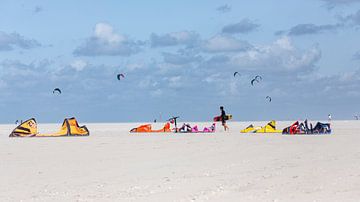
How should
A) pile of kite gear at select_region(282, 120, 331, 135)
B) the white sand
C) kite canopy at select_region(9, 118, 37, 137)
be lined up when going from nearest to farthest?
the white sand < pile of kite gear at select_region(282, 120, 331, 135) < kite canopy at select_region(9, 118, 37, 137)

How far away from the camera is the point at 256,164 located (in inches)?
642

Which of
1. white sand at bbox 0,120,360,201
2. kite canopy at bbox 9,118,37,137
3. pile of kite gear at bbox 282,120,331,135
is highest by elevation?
kite canopy at bbox 9,118,37,137

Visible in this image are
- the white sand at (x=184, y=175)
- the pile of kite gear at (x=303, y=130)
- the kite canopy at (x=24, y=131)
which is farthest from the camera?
the kite canopy at (x=24, y=131)

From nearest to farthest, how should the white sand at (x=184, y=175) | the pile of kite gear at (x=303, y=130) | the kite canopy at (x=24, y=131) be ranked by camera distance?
the white sand at (x=184, y=175), the pile of kite gear at (x=303, y=130), the kite canopy at (x=24, y=131)

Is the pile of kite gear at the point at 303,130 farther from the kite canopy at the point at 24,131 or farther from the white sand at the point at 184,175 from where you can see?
the kite canopy at the point at 24,131

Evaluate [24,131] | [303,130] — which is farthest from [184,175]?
[24,131]

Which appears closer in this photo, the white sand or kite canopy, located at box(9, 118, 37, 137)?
the white sand

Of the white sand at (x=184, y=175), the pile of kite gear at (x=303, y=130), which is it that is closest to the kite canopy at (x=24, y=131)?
the pile of kite gear at (x=303, y=130)

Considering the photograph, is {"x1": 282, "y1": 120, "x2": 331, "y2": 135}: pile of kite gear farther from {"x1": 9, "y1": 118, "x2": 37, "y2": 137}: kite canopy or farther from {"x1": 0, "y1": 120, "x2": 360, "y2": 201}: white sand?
{"x1": 9, "y1": 118, "x2": 37, "y2": 137}: kite canopy

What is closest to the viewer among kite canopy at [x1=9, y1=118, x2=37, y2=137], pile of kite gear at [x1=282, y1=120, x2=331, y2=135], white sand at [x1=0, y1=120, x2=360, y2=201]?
white sand at [x1=0, y1=120, x2=360, y2=201]

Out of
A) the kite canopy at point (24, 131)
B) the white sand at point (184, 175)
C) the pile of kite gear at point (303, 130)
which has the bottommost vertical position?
the white sand at point (184, 175)

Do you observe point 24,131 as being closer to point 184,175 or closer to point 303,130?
point 303,130

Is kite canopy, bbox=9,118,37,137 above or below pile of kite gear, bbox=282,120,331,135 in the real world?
above

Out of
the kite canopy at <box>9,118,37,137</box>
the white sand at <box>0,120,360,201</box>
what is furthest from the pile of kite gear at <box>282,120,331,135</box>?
the kite canopy at <box>9,118,37,137</box>
